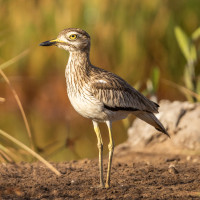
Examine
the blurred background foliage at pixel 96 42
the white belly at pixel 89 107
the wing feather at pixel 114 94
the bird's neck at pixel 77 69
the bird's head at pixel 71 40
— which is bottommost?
the white belly at pixel 89 107

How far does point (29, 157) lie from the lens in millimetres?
6957

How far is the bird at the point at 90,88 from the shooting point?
4840 mm

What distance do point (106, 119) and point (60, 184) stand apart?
814 mm

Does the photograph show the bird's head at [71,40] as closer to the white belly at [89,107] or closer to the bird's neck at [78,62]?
the bird's neck at [78,62]

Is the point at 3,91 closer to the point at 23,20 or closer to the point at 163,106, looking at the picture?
the point at 23,20

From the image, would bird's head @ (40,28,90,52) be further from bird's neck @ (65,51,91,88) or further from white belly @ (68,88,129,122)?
white belly @ (68,88,129,122)

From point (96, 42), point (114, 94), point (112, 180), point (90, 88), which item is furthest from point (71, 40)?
point (96, 42)

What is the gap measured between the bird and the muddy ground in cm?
28

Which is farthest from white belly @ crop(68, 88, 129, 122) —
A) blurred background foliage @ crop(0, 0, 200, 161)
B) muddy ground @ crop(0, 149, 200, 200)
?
blurred background foliage @ crop(0, 0, 200, 161)

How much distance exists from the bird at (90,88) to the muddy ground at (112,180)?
276mm

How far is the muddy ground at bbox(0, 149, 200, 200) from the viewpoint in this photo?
468cm

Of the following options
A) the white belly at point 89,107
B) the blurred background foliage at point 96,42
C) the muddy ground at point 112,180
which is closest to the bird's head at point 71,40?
the white belly at point 89,107

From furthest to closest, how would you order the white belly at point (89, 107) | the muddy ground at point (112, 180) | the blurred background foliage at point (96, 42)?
the blurred background foliage at point (96, 42), the white belly at point (89, 107), the muddy ground at point (112, 180)

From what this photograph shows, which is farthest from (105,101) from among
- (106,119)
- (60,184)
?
(60,184)
